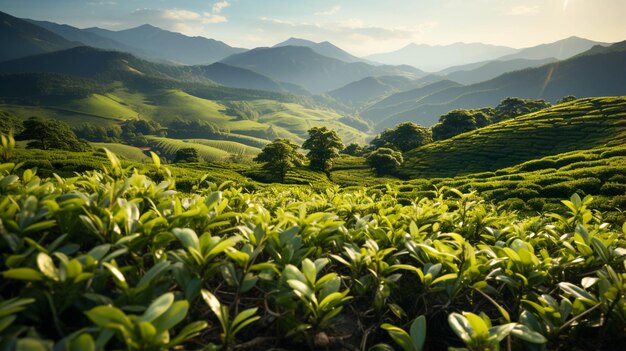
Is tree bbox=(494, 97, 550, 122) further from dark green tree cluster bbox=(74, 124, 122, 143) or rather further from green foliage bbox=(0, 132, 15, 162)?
dark green tree cluster bbox=(74, 124, 122, 143)

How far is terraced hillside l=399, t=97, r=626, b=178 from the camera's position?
39.5 meters

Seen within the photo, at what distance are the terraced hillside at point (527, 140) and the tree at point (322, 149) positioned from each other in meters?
12.4

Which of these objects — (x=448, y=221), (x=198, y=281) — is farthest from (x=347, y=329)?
(x=448, y=221)

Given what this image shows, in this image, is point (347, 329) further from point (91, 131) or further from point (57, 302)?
point (91, 131)

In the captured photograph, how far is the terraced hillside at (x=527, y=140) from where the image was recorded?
3953 cm

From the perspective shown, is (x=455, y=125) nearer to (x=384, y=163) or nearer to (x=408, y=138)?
(x=408, y=138)

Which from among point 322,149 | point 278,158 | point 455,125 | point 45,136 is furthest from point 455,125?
point 45,136

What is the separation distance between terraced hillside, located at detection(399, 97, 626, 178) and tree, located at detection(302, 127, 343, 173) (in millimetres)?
12430

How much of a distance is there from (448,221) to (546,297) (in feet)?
4.45

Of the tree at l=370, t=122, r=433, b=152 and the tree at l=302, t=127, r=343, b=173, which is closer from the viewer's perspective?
the tree at l=302, t=127, r=343, b=173

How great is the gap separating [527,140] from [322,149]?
30.7 meters

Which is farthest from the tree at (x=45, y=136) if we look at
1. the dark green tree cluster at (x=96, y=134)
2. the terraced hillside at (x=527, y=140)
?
the dark green tree cluster at (x=96, y=134)

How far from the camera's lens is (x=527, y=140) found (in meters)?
44.4

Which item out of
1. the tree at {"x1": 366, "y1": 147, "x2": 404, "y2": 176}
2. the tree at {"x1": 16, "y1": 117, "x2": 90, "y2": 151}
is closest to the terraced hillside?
the tree at {"x1": 366, "y1": 147, "x2": 404, "y2": 176}
